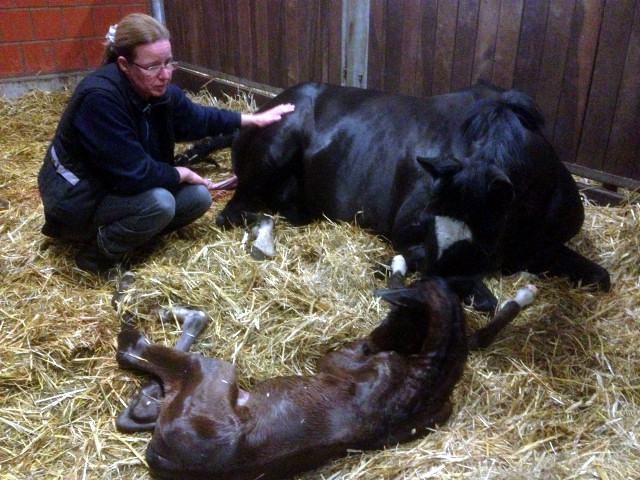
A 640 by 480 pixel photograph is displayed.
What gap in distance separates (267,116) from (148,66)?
4.16ft

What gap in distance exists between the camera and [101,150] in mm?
3309

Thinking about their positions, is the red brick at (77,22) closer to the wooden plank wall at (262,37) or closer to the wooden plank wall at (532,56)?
the wooden plank wall at (262,37)

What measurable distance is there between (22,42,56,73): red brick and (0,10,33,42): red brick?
0.12m

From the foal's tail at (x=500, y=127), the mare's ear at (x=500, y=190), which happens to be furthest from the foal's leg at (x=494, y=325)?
the foal's tail at (x=500, y=127)

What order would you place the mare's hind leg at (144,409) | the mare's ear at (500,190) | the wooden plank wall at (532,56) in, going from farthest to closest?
the wooden plank wall at (532,56), the mare's ear at (500,190), the mare's hind leg at (144,409)

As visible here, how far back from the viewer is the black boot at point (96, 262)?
3762 millimetres

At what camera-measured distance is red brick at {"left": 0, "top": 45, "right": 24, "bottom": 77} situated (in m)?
7.11

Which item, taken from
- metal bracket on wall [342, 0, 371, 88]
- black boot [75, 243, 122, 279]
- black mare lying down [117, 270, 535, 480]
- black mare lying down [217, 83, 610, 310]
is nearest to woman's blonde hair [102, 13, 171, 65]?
black boot [75, 243, 122, 279]

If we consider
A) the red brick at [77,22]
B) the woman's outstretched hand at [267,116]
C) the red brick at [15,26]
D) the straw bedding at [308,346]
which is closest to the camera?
the straw bedding at [308,346]

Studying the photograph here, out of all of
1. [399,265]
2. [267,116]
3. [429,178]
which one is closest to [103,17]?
[267,116]

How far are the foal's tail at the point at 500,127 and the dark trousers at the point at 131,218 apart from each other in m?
1.81

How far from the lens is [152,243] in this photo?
4031 mm

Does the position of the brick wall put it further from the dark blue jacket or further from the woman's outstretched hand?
the dark blue jacket

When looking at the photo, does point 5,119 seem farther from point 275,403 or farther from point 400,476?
point 400,476
